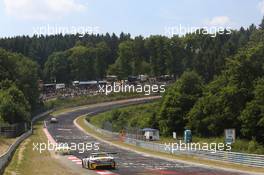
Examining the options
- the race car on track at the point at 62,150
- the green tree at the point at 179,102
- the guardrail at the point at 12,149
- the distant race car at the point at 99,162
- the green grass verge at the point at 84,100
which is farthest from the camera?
the green grass verge at the point at 84,100

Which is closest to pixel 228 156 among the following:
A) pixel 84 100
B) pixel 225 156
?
pixel 225 156

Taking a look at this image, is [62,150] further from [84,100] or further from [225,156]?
[84,100]

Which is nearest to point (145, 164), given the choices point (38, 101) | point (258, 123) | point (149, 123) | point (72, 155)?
point (72, 155)

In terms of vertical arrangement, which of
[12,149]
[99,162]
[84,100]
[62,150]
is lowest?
[12,149]

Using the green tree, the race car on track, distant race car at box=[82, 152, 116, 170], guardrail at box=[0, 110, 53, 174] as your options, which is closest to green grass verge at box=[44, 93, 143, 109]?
guardrail at box=[0, 110, 53, 174]

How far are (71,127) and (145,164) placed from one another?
66109 millimetres

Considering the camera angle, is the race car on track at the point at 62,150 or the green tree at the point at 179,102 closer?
the race car on track at the point at 62,150

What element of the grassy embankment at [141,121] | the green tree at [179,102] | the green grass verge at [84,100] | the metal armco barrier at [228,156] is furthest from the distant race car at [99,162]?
the green grass verge at [84,100]

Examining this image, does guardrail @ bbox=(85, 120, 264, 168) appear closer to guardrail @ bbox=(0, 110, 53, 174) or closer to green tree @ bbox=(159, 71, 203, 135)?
guardrail @ bbox=(0, 110, 53, 174)

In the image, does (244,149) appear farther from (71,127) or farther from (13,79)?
(13,79)

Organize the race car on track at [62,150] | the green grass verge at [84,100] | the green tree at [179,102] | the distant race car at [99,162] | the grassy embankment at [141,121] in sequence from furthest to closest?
1. the green grass verge at [84,100]
2. the green tree at [179,102]
3. the grassy embankment at [141,121]
4. the race car on track at [62,150]
5. the distant race car at [99,162]

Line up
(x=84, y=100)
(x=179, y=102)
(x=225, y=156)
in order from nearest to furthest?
(x=225, y=156)
(x=179, y=102)
(x=84, y=100)

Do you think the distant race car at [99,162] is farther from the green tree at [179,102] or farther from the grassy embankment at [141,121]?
the green tree at [179,102]

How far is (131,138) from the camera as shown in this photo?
75562mm
